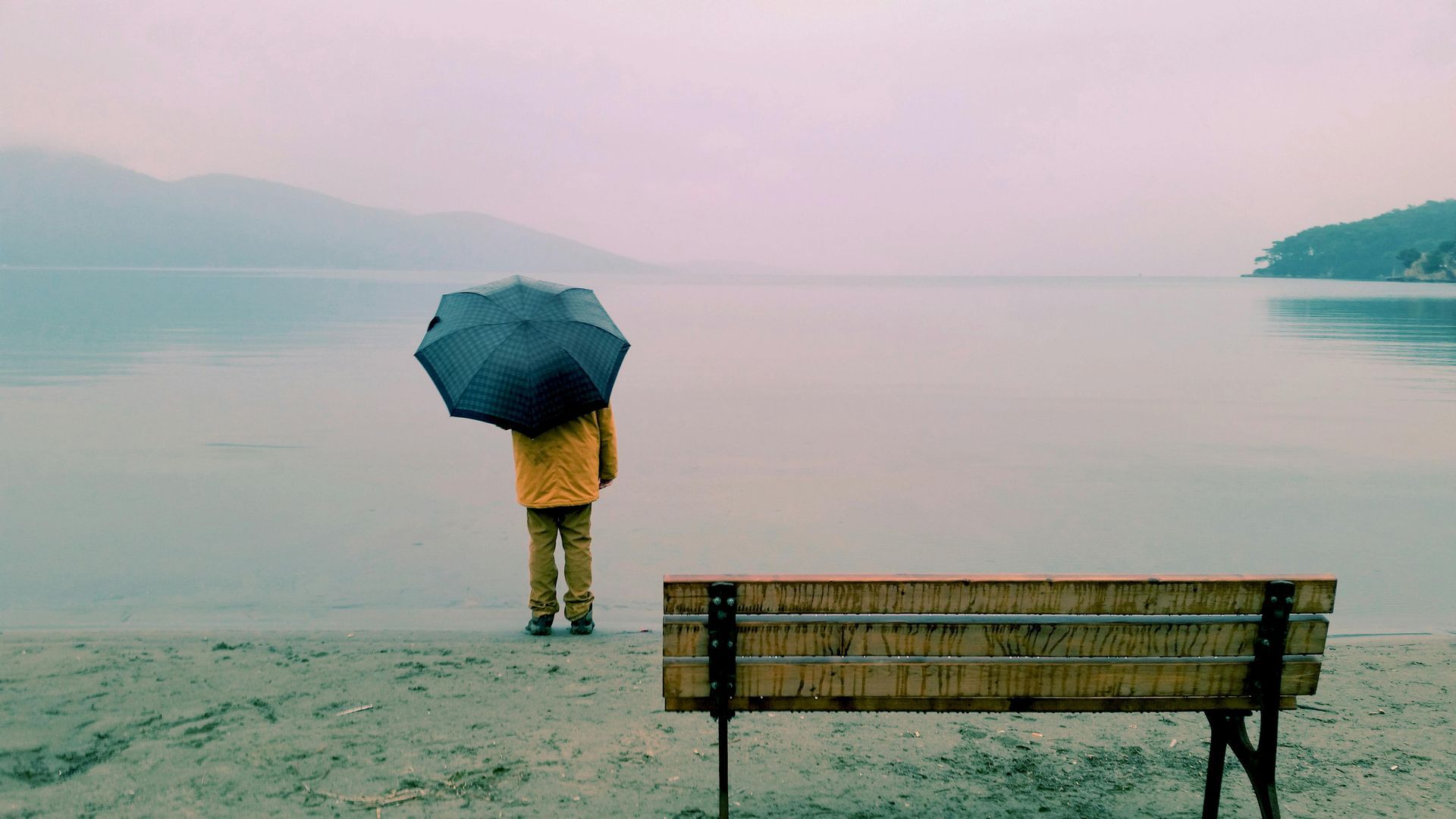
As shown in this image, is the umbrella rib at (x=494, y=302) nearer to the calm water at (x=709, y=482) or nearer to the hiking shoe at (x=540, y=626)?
the hiking shoe at (x=540, y=626)

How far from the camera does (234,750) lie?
4.11 metres

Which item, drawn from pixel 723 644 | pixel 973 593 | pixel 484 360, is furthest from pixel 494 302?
pixel 973 593

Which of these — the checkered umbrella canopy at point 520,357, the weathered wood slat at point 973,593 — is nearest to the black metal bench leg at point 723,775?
the weathered wood slat at point 973,593

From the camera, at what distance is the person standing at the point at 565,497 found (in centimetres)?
554

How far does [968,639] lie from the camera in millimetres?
3211

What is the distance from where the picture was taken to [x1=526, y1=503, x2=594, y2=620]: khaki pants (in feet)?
18.7

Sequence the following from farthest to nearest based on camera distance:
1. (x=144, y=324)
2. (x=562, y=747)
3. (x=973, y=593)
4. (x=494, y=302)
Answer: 1. (x=144, y=324)
2. (x=494, y=302)
3. (x=562, y=747)
4. (x=973, y=593)

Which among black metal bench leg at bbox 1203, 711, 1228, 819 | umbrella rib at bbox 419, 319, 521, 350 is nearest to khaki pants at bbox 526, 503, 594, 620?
umbrella rib at bbox 419, 319, 521, 350

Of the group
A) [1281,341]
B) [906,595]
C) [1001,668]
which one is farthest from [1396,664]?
[1281,341]

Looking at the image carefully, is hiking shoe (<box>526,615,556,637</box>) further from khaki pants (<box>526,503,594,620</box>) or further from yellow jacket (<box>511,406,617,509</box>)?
yellow jacket (<box>511,406,617,509</box>)

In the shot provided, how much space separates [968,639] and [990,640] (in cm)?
6

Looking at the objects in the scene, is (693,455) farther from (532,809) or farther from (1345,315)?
(1345,315)

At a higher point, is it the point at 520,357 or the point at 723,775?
the point at 520,357

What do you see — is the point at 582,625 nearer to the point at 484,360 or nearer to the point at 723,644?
the point at 484,360
